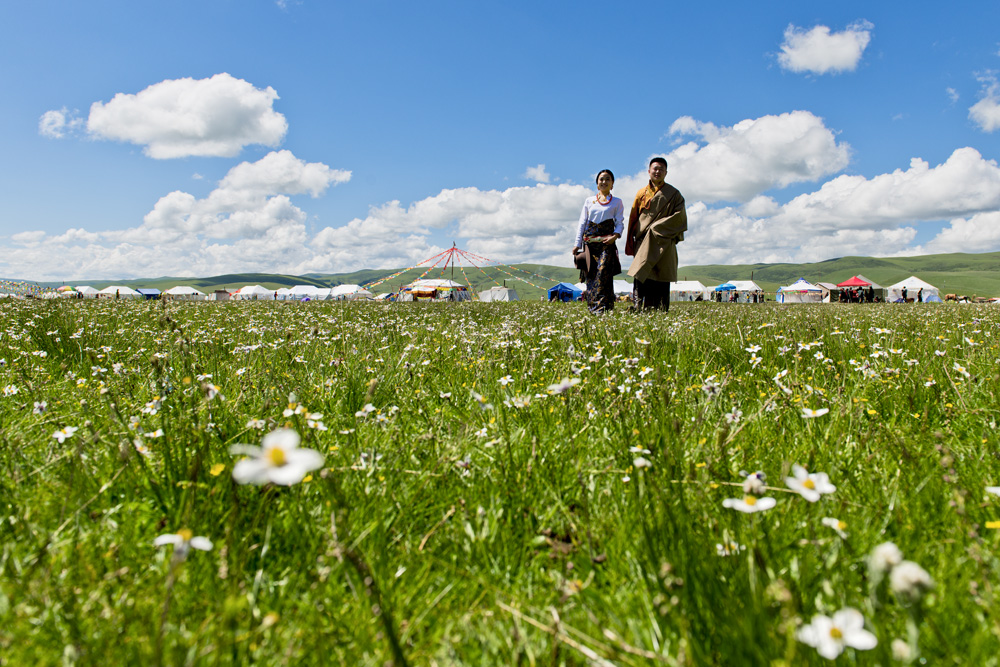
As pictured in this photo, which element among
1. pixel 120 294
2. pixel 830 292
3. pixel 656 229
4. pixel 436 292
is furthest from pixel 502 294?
pixel 830 292

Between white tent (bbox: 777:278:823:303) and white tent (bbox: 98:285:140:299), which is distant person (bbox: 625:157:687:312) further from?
white tent (bbox: 777:278:823:303)

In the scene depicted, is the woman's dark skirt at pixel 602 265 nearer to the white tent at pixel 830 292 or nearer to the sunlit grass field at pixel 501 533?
the sunlit grass field at pixel 501 533

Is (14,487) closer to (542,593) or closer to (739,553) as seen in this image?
(542,593)

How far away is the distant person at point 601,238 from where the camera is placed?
11227 mm

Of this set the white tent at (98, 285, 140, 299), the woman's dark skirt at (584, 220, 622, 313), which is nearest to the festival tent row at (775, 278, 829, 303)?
the woman's dark skirt at (584, 220, 622, 313)

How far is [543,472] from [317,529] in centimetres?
101

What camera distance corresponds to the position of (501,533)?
200 centimetres

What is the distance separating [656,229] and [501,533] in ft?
31.4

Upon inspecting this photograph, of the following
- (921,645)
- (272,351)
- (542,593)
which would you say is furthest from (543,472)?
(272,351)

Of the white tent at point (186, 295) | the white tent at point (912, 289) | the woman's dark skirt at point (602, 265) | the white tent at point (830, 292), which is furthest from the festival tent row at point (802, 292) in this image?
the woman's dark skirt at point (602, 265)

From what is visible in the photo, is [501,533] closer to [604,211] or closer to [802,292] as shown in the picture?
[604,211]

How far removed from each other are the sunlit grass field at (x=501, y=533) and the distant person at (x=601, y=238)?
26.6 feet

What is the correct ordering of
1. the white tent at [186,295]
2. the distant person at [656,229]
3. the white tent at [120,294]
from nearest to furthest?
1. the distant person at [656,229]
2. the white tent at [120,294]
3. the white tent at [186,295]

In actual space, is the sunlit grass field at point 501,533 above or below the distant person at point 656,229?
below
